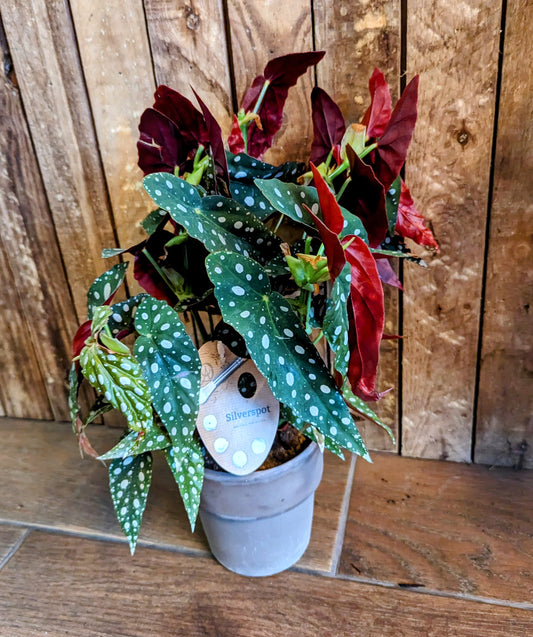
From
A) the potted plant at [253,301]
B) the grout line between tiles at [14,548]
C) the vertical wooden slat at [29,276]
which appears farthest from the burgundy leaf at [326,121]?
the grout line between tiles at [14,548]

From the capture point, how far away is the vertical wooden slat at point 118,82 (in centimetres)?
97

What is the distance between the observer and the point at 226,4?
922mm

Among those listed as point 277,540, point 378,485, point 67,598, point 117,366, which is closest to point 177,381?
point 117,366

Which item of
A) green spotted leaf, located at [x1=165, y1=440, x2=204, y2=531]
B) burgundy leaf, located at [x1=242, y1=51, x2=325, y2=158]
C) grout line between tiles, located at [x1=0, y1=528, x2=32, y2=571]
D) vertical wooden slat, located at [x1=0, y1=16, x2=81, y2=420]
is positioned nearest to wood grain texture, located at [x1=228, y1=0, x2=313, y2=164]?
burgundy leaf, located at [x1=242, y1=51, x2=325, y2=158]

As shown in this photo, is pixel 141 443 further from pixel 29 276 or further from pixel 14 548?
pixel 29 276

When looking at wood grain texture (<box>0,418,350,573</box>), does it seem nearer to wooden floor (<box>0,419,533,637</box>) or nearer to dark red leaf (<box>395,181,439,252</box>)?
wooden floor (<box>0,419,533,637</box>)

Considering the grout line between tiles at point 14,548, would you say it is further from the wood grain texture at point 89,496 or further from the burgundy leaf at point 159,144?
the burgundy leaf at point 159,144

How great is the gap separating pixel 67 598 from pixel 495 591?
0.72m

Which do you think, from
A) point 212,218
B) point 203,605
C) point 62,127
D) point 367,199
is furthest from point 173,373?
point 62,127

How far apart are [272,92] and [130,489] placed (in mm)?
656

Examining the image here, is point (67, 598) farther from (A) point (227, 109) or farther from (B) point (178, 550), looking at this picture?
(A) point (227, 109)

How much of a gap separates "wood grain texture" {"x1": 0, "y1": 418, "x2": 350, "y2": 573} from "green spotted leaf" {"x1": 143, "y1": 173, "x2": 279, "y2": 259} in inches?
23.0

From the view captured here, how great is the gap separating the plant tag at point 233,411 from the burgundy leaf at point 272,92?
0.35m

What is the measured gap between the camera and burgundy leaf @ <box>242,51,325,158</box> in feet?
2.52
